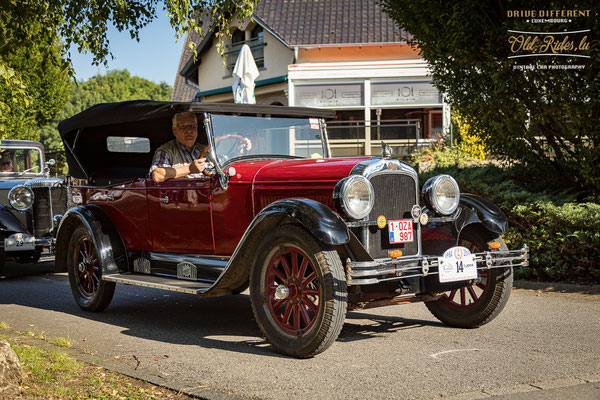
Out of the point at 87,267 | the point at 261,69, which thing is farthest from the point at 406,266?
the point at 261,69

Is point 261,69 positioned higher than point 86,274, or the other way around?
point 261,69

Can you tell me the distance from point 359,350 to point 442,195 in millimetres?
1433

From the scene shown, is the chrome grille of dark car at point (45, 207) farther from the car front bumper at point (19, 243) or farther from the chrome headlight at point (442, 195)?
the chrome headlight at point (442, 195)

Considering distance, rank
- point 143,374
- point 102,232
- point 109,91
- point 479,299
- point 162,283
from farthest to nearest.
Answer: point 109,91, point 102,232, point 162,283, point 479,299, point 143,374

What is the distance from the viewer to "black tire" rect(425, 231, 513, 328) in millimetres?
5582

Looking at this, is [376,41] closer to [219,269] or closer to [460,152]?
[460,152]

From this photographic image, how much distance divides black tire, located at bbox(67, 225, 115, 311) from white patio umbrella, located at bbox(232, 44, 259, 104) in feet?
22.9

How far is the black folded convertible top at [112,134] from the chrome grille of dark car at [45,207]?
2655mm

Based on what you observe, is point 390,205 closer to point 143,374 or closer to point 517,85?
point 143,374

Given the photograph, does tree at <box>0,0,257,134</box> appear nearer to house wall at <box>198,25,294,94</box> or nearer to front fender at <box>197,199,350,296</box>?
front fender at <box>197,199,350,296</box>

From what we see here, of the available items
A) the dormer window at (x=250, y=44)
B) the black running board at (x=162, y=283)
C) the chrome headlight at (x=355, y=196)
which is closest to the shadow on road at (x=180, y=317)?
the black running board at (x=162, y=283)

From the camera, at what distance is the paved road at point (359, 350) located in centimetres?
419

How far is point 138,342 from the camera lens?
18.4 feet

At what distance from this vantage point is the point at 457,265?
5.05 m
